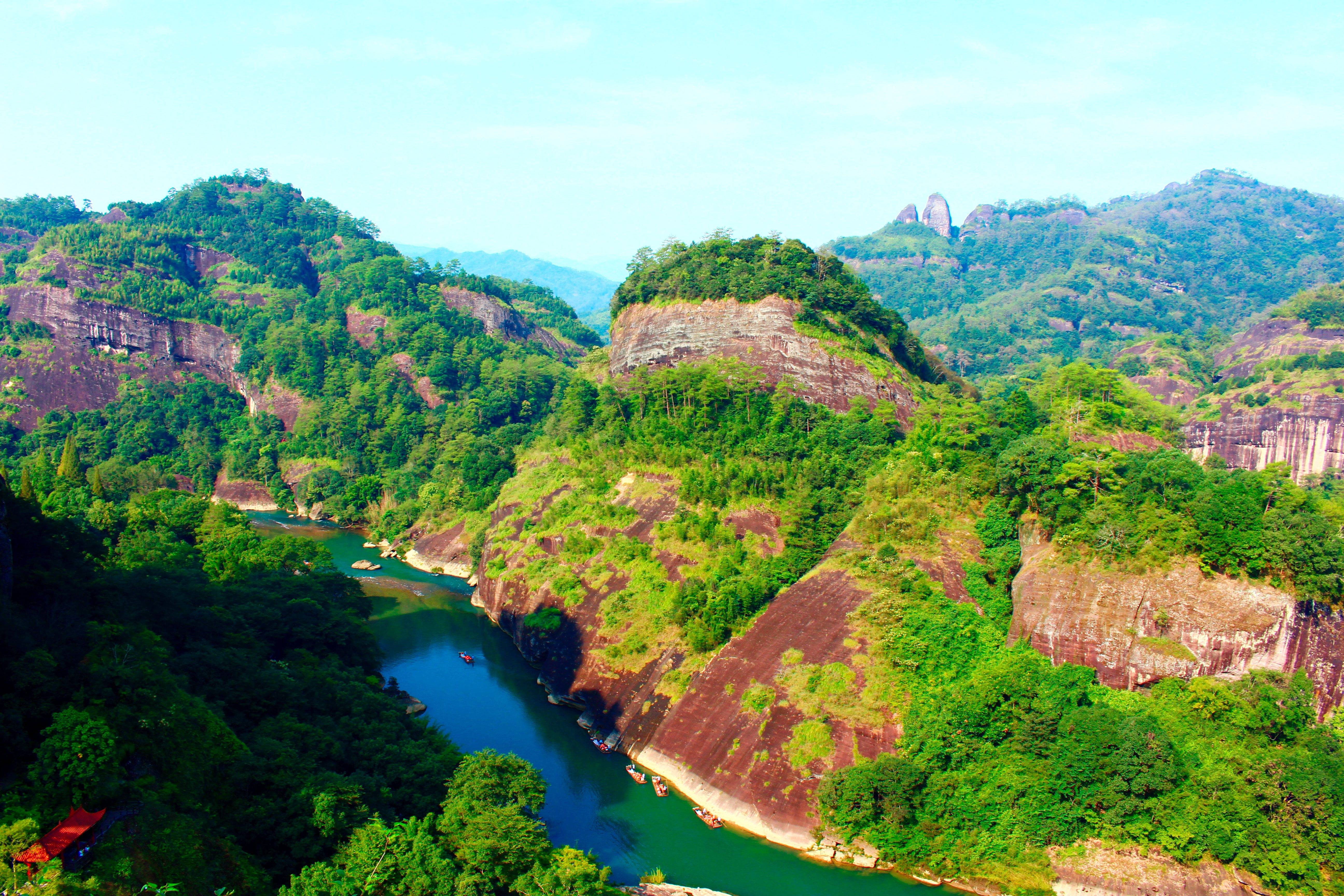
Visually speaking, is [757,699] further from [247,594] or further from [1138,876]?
[247,594]

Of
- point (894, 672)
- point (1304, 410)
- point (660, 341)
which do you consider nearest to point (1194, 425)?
point (1304, 410)

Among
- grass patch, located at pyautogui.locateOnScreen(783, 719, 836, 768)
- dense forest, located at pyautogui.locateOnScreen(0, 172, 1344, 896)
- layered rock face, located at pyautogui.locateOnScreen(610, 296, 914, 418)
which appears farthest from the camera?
layered rock face, located at pyautogui.locateOnScreen(610, 296, 914, 418)

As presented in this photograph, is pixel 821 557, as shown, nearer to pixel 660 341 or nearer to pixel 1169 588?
pixel 1169 588

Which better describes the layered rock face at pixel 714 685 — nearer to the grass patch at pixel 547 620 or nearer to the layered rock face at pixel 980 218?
the grass patch at pixel 547 620

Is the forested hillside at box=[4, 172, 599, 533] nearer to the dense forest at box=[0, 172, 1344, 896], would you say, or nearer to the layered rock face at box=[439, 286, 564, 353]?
the layered rock face at box=[439, 286, 564, 353]

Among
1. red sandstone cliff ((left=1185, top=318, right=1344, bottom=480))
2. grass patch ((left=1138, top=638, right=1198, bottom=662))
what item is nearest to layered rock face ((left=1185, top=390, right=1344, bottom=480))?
red sandstone cliff ((left=1185, top=318, right=1344, bottom=480))

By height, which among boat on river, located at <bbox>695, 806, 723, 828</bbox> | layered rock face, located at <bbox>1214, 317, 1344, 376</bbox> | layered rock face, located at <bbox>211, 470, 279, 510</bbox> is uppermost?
layered rock face, located at <bbox>1214, 317, 1344, 376</bbox>

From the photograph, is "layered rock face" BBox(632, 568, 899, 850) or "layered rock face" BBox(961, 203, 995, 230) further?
"layered rock face" BBox(961, 203, 995, 230)
